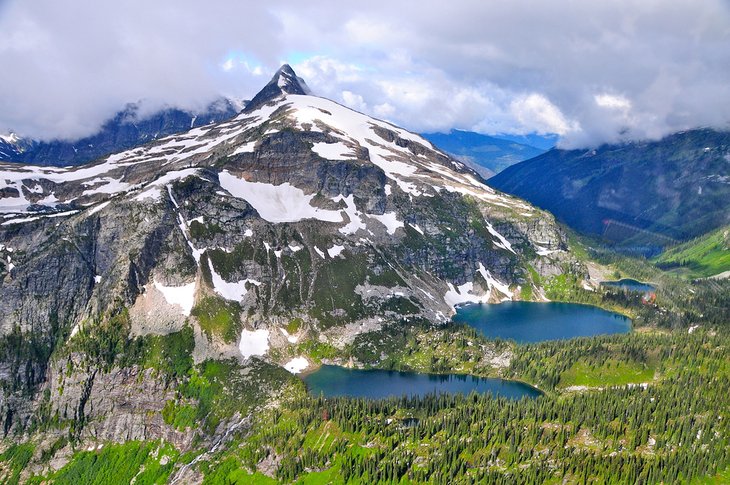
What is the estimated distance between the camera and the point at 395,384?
15212 cm

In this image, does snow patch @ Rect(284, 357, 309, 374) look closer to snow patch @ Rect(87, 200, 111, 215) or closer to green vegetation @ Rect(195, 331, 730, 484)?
green vegetation @ Rect(195, 331, 730, 484)

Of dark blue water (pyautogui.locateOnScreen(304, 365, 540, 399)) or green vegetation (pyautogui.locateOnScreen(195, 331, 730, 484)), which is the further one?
dark blue water (pyautogui.locateOnScreen(304, 365, 540, 399))

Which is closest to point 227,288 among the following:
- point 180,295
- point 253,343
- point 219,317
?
point 219,317

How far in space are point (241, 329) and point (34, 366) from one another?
57.0m

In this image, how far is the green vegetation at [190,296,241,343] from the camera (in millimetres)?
162750

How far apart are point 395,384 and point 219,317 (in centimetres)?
5967

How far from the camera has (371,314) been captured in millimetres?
189625

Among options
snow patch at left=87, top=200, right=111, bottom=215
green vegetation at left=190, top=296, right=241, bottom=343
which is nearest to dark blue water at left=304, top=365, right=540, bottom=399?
green vegetation at left=190, top=296, right=241, bottom=343

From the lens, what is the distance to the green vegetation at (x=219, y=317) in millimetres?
162750

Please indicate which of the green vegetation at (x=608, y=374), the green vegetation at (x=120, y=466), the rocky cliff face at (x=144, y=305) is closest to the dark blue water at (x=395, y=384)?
the green vegetation at (x=608, y=374)

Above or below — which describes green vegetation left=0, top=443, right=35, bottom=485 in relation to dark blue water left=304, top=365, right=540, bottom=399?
below

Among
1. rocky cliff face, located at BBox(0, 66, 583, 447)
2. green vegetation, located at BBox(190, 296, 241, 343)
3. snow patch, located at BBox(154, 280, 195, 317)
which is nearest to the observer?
rocky cliff face, located at BBox(0, 66, 583, 447)

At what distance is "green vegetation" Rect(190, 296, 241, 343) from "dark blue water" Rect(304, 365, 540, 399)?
2907 cm

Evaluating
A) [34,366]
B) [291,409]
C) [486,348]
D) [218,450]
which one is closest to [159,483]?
[218,450]
